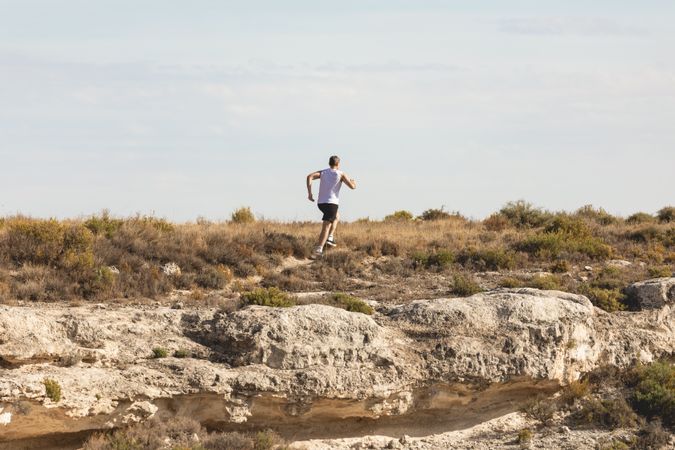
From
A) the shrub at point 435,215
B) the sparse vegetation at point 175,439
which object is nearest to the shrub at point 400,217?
the shrub at point 435,215

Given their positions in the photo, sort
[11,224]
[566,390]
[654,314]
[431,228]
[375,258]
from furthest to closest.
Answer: [431,228] < [375,258] < [11,224] < [654,314] < [566,390]

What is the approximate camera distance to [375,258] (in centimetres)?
2573

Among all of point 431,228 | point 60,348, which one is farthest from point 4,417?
point 431,228

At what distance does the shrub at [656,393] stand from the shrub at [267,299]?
22.4 feet

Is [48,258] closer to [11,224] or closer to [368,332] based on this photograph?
[11,224]

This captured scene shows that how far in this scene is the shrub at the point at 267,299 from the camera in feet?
63.9

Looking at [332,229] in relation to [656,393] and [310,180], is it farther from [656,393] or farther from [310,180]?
[656,393]

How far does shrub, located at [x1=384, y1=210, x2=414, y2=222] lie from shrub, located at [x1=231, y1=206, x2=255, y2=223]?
441cm

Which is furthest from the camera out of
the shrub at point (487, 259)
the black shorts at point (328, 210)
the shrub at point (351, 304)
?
the shrub at point (487, 259)

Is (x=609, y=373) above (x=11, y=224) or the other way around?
the other way around

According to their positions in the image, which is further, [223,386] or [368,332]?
[368,332]

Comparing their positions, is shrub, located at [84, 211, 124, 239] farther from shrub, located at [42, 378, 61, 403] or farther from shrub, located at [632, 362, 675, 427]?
shrub, located at [632, 362, 675, 427]

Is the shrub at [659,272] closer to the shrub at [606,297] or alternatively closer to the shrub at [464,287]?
the shrub at [606,297]

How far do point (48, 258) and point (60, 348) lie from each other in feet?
19.6
